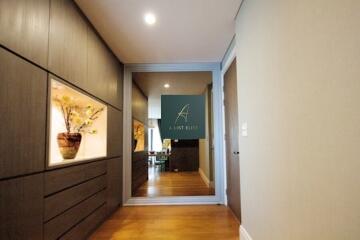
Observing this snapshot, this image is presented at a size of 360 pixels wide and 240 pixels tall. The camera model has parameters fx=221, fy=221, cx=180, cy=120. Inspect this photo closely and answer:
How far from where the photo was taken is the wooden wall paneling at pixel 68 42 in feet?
6.09

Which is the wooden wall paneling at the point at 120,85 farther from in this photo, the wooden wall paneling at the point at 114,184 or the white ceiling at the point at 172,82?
the wooden wall paneling at the point at 114,184

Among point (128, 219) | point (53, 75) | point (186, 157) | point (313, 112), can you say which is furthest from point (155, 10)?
point (186, 157)

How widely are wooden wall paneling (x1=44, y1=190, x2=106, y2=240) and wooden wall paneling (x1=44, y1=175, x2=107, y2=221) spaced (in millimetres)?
52

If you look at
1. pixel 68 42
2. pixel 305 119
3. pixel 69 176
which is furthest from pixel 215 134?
pixel 305 119

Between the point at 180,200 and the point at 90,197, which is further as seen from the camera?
the point at 180,200

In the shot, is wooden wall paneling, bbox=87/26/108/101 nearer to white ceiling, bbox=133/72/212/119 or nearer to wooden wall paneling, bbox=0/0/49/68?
wooden wall paneling, bbox=0/0/49/68

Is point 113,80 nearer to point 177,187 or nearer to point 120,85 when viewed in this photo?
point 120,85

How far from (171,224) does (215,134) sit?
5.63 ft

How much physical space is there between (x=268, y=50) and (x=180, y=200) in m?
3.07

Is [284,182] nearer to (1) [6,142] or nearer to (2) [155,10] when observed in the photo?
(1) [6,142]

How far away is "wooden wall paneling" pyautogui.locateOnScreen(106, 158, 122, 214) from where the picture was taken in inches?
128

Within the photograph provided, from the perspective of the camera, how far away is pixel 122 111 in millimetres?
3949

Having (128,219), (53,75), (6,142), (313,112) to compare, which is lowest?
(128,219)

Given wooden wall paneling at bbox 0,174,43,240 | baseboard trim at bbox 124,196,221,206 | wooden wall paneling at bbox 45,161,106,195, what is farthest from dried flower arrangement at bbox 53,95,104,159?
baseboard trim at bbox 124,196,221,206
